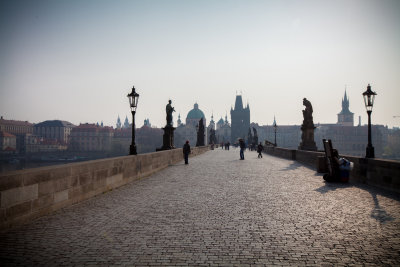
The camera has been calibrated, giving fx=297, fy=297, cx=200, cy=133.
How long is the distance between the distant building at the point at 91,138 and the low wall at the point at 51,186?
469 ft

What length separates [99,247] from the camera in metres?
4.13

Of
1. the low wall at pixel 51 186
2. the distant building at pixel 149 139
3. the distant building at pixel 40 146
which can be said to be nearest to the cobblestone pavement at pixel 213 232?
the low wall at pixel 51 186

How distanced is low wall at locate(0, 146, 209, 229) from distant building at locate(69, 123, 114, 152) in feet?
469

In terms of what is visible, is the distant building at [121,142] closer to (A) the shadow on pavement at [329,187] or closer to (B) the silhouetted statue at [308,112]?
(B) the silhouetted statue at [308,112]

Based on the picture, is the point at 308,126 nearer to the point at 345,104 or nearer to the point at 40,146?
the point at 40,146

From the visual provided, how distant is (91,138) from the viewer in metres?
150

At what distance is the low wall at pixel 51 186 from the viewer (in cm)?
500

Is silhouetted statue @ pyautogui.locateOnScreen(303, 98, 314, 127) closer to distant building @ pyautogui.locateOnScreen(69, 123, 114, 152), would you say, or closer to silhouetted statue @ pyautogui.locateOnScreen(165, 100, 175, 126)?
silhouetted statue @ pyautogui.locateOnScreen(165, 100, 175, 126)

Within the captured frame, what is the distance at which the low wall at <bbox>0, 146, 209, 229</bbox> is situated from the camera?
16.4ft

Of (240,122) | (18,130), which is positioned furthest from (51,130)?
(240,122)

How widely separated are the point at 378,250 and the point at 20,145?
15341 cm

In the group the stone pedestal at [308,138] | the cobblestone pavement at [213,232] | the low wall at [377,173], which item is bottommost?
the cobblestone pavement at [213,232]

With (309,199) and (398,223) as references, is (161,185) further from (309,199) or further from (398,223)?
(398,223)

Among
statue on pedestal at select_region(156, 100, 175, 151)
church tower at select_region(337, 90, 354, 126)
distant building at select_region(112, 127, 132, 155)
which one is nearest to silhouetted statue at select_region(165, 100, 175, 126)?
statue on pedestal at select_region(156, 100, 175, 151)
